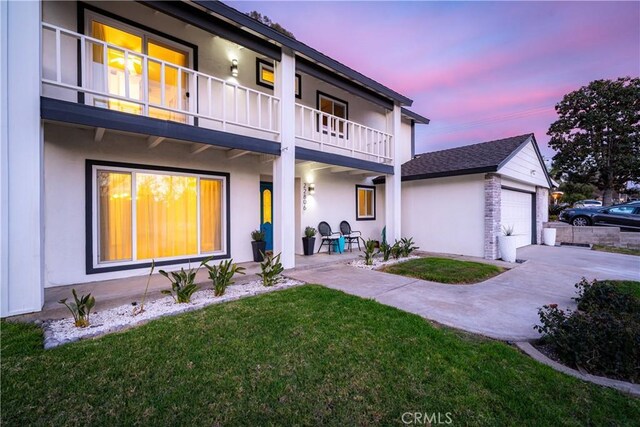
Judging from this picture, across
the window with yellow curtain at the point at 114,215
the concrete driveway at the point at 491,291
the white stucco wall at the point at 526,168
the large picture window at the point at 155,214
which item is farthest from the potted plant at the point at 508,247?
the window with yellow curtain at the point at 114,215

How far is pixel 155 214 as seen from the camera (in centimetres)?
627

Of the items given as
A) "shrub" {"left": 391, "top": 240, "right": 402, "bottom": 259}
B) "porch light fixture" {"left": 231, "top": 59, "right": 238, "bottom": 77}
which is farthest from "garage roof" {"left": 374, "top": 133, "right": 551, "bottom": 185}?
"porch light fixture" {"left": 231, "top": 59, "right": 238, "bottom": 77}

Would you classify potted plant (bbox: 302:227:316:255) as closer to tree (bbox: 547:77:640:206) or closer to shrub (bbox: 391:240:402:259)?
shrub (bbox: 391:240:402:259)

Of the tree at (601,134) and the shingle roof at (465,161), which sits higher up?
the tree at (601,134)

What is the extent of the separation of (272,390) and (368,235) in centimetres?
949

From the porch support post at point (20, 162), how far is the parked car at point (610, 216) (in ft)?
66.3

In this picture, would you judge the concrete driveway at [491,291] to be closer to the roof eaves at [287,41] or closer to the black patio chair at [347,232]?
the black patio chair at [347,232]

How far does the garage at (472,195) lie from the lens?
8742mm

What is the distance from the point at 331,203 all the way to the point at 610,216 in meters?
14.0

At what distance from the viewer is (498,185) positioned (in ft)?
28.8

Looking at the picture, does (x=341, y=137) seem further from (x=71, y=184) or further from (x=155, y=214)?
(x=71, y=184)

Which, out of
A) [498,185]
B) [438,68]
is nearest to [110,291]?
[498,185]

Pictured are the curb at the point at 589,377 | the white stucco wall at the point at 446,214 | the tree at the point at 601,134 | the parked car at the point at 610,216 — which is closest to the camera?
the curb at the point at 589,377

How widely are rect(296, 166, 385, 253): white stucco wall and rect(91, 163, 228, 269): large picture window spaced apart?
2.89 meters
